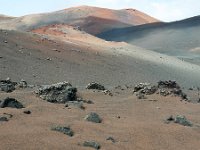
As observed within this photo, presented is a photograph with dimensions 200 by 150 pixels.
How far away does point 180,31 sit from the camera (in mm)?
64000

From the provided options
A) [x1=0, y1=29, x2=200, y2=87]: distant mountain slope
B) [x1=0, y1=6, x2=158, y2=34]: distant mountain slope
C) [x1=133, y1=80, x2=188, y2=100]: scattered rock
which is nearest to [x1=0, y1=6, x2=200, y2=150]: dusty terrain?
[x1=0, y1=29, x2=200, y2=87]: distant mountain slope

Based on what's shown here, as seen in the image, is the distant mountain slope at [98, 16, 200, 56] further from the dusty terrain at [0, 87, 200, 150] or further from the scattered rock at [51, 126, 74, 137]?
the scattered rock at [51, 126, 74, 137]

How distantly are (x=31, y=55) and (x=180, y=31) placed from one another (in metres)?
42.7

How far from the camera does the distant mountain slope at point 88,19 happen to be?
7390 cm

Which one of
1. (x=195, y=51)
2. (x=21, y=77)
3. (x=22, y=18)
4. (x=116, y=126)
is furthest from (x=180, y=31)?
(x=116, y=126)

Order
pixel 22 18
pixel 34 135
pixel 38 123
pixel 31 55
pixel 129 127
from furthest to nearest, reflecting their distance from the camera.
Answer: pixel 22 18 → pixel 31 55 → pixel 129 127 → pixel 38 123 → pixel 34 135

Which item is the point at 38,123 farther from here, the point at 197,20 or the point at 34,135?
the point at 197,20

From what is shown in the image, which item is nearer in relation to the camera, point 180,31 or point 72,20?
point 180,31

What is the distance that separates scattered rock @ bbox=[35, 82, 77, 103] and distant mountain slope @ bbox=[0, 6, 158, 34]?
185 feet

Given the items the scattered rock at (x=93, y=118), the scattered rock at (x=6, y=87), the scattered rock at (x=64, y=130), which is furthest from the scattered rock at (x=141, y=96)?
the scattered rock at (x=64, y=130)

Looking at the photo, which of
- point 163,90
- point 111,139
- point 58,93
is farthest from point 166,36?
point 111,139

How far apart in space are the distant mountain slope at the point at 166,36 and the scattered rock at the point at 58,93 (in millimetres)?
38462

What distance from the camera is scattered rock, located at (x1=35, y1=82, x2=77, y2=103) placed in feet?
38.1

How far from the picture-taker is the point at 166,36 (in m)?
62.5
